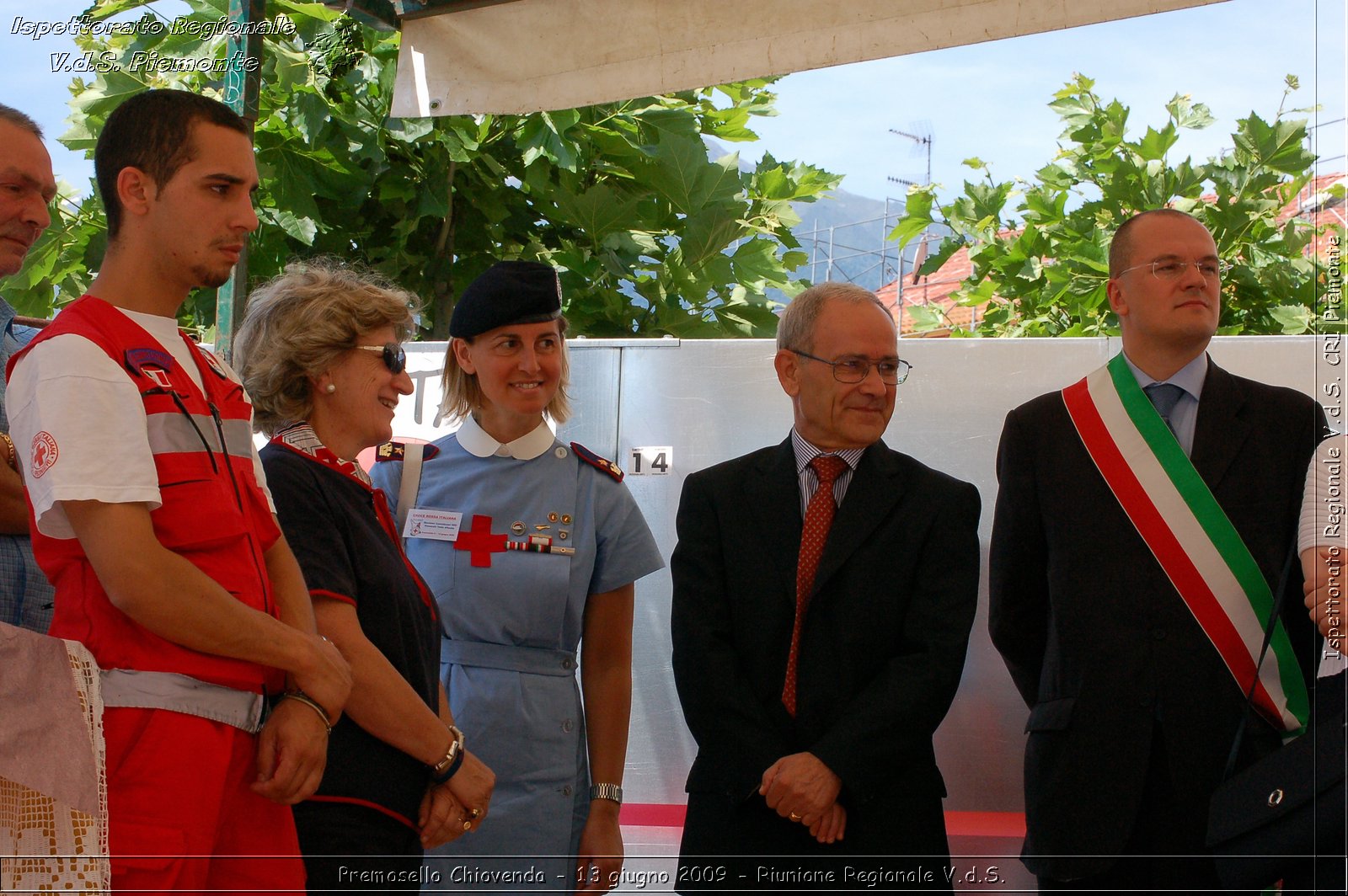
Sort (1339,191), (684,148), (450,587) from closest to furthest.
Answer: (450,587) < (1339,191) < (684,148)

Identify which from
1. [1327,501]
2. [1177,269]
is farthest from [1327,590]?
[1177,269]

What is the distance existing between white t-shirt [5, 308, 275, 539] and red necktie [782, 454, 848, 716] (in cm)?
143

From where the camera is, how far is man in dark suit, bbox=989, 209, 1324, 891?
2.54 metres

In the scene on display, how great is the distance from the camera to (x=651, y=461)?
354 cm

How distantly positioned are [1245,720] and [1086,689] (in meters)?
0.33

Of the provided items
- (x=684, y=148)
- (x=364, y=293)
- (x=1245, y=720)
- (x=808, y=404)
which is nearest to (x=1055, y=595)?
(x=1245, y=720)

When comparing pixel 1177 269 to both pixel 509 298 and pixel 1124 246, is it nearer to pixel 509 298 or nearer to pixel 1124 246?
pixel 1124 246

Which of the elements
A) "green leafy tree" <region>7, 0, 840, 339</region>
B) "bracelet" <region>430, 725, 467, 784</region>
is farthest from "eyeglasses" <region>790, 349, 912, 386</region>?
"green leafy tree" <region>7, 0, 840, 339</region>

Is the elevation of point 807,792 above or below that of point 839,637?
below

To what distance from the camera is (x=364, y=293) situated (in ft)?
8.37

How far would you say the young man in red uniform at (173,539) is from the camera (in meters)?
1.73

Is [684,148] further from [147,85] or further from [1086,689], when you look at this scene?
[1086,689]

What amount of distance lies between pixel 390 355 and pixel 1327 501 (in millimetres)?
1915

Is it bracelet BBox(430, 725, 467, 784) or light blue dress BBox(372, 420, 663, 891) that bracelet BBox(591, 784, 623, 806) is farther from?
bracelet BBox(430, 725, 467, 784)
